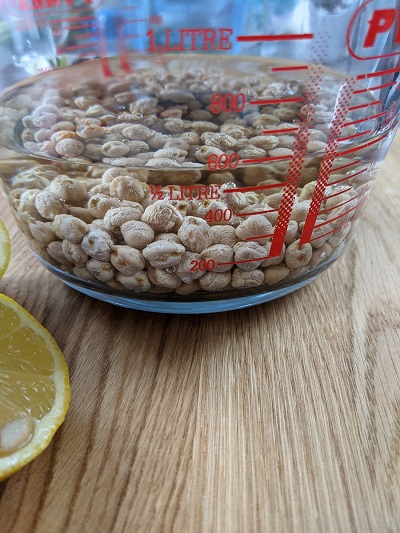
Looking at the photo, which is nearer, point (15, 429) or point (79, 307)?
point (15, 429)

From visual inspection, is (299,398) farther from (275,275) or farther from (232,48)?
(232,48)

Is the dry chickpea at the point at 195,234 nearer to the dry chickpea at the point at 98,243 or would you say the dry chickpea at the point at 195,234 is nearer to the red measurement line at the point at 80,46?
the dry chickpea at the point at 98,243

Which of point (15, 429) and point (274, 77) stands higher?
point (274, 77)

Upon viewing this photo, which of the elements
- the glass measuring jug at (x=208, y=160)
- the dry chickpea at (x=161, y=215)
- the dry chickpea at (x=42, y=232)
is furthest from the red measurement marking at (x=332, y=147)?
the dry chickpea at (x=42, y=232)

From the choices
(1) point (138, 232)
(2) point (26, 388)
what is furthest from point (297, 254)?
(2) point (26, 388)

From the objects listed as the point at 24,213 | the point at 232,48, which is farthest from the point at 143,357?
the point at 232,48

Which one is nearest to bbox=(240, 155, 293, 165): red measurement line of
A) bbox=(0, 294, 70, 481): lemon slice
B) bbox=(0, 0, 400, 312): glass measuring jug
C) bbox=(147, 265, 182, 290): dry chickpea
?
bbox=(0, 0, 400, 312): glass measuring jug

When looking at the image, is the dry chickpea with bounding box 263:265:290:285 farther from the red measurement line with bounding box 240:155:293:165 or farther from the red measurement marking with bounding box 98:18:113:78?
the red measurement marking with bounding box 98:18:113:78

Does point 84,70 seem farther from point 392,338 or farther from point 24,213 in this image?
point 392,338
